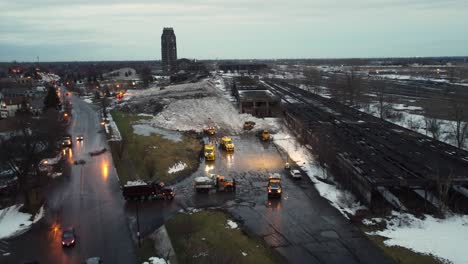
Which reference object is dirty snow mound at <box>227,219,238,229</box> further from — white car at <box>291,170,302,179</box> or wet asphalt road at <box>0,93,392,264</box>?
white car at <box>291,170,302,179</box>

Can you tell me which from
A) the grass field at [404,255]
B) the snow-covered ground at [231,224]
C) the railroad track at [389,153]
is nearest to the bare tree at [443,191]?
the railroad track at [389,153]

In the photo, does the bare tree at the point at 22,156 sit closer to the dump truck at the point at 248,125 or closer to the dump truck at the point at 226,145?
the dump truck at the point at 226,145

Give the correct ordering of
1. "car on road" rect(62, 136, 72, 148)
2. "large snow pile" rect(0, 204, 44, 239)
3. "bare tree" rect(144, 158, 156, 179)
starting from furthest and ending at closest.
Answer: "car on road" rect(62, 136, 72, 148)
"bare tree" rect(144, 158, 156, 179)
"large snow pile" rect(0, 204, 44, 239)

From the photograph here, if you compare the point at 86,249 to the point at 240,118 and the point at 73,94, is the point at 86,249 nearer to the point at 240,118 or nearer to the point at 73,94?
the point at 240,118

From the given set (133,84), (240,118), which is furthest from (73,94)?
(240,118)

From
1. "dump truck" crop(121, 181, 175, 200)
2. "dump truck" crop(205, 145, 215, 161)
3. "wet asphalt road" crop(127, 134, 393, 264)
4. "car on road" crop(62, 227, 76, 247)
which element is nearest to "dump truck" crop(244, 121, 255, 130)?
"dump truck" crop(205, 145, 215, 161)

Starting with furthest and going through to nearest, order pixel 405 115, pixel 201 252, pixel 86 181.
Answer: pixel 405 115 < pixel 86 181 < pixel 201 252
